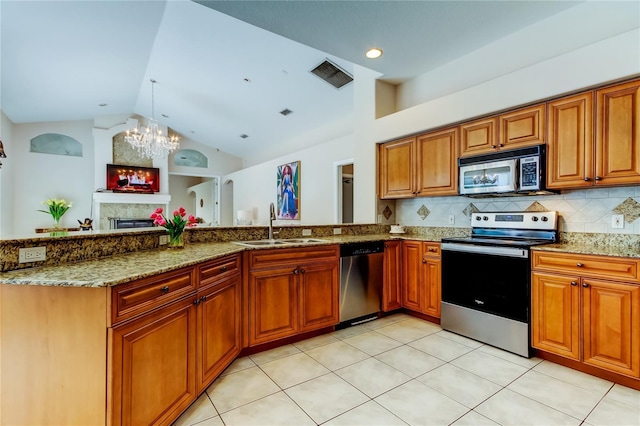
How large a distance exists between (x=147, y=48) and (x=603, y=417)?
22.1ft

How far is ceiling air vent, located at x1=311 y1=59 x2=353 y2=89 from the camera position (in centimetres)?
451

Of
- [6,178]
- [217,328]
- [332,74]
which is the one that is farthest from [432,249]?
[6,178]

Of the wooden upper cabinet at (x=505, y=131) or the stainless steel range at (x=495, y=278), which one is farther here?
the wooden upper cabinet at (x=505, y=131)

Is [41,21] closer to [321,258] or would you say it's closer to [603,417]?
[321,258]

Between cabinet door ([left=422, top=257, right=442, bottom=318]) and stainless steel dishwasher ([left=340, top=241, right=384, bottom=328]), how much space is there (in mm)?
472

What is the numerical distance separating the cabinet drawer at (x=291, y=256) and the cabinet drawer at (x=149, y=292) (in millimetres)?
744

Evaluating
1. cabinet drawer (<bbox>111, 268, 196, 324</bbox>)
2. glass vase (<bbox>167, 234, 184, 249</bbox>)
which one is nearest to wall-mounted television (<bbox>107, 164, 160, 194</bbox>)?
glass vase (<bbox>167, 234, 184, 249</bbox>)

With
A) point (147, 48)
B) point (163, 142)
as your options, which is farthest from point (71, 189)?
point (147, 48)

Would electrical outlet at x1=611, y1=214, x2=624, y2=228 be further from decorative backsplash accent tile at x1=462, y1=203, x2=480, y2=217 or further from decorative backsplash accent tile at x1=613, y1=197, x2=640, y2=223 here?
decorative backsplash accent tile at x1=462, y1=203, x2=480, y2=217

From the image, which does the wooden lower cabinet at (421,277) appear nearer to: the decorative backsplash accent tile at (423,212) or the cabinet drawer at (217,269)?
the decorative backsplash accent tile at (423,212)

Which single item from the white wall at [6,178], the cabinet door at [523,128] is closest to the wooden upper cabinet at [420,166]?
the cabinet door at [523,128]

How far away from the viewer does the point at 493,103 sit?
9.12 ft

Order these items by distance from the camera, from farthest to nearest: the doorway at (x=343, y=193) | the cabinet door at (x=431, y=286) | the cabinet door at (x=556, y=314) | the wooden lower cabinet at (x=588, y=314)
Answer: the doorway at (x=343, y=193) → the cabinet door at (x=431, y=286) → the cabinet door at (x=556, y=314) → the wooden lower cabinet at (x=588, y=314)

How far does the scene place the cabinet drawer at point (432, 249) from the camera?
314 cm
